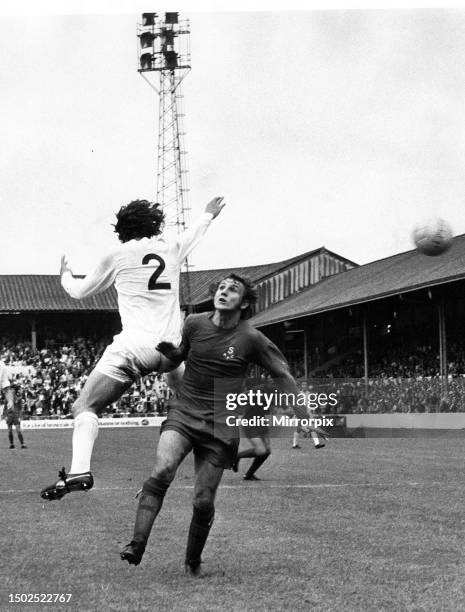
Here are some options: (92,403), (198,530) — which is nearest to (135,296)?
(92,403)

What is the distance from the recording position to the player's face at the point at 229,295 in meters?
6.97

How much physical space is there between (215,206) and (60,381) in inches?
1734

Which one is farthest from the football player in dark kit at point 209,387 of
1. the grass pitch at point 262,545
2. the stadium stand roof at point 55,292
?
the stadium stand roof at point 55,292

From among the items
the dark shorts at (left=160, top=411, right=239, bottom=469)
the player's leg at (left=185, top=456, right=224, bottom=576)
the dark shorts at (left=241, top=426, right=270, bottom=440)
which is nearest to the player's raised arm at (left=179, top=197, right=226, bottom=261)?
the dark shorts at (left=160, top=411, right=239, bottom=469)

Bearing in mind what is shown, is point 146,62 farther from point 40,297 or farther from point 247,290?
point 247,290

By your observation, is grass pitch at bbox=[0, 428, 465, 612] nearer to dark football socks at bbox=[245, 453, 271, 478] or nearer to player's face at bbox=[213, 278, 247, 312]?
dark football socks at bbox=[245, 453, 271, 478]

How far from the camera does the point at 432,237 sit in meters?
15.2

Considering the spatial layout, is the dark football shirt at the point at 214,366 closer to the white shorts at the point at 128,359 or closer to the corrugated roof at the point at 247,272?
the white shorts at the point at 128,359

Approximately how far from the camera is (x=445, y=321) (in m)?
32.0

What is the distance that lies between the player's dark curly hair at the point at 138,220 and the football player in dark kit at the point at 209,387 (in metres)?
0.73

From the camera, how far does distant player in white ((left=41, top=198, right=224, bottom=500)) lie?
23.3ft

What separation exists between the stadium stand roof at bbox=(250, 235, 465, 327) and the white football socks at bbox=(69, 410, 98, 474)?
20.9m

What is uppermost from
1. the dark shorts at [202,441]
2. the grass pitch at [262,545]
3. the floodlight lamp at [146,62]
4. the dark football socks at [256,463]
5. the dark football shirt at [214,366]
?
the floodlight lamp at [146,62]

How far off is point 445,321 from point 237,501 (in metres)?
21.3
